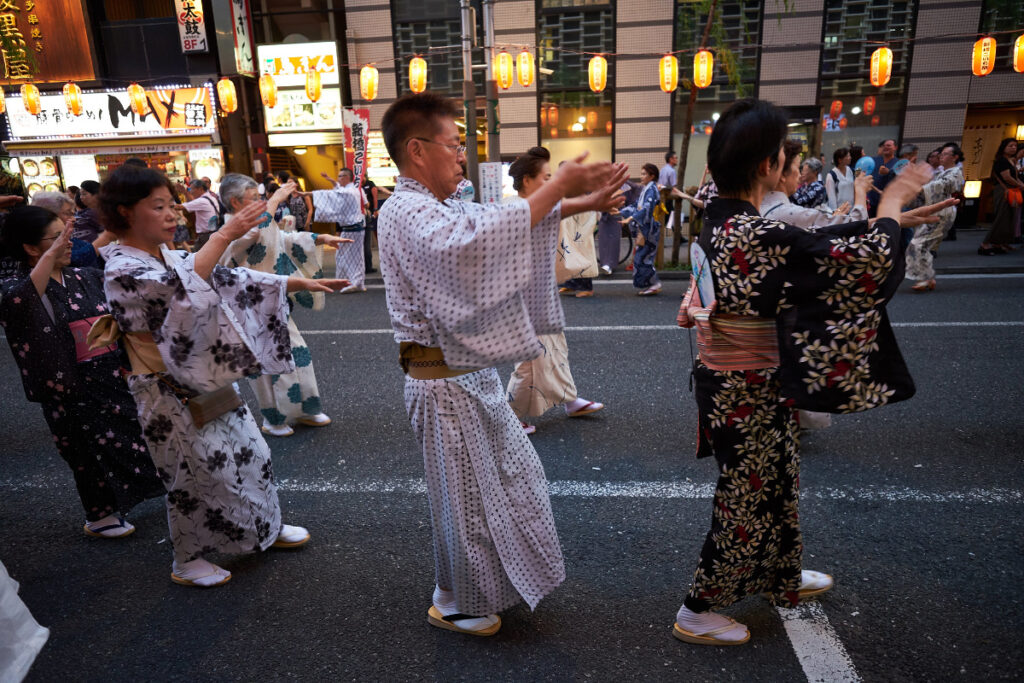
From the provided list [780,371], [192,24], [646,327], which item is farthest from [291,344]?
[192,24]

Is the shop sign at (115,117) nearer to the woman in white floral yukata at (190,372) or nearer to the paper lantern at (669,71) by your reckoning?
the paper lantern at (669,71)

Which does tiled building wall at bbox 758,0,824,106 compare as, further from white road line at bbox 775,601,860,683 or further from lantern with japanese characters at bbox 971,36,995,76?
white road line at bbox 775,601,860,683

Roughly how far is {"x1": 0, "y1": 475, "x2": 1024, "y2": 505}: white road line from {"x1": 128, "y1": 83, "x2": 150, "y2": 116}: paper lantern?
14593 mm

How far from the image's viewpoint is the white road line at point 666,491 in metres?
2.94

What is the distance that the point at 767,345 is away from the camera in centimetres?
195

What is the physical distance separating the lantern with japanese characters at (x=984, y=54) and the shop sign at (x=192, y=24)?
15.8 meters

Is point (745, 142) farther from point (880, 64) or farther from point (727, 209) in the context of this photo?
point (880, 64)

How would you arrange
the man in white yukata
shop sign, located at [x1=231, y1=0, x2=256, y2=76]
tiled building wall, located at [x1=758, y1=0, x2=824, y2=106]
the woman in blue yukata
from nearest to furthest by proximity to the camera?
1. the man in white yukata
2. the woman in blue yukata
3. tiled building wall, located at [x1=758, y1=0, x2=824, y2=106]
4. shop sign, located at [x1=231, y1=0, x2=256, y2=76]

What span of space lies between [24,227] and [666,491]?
328 cm

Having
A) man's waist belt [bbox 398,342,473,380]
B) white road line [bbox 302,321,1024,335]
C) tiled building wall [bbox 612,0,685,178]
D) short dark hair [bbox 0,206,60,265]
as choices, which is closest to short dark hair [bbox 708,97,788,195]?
man's waist belt [bbox 398,342,473,380]

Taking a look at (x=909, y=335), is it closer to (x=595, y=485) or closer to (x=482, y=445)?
(x=595, y=485)

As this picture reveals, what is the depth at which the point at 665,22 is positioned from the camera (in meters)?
13.6

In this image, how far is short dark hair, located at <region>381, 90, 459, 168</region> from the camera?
1.94 m

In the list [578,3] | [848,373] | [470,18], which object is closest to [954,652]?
[848,373]
